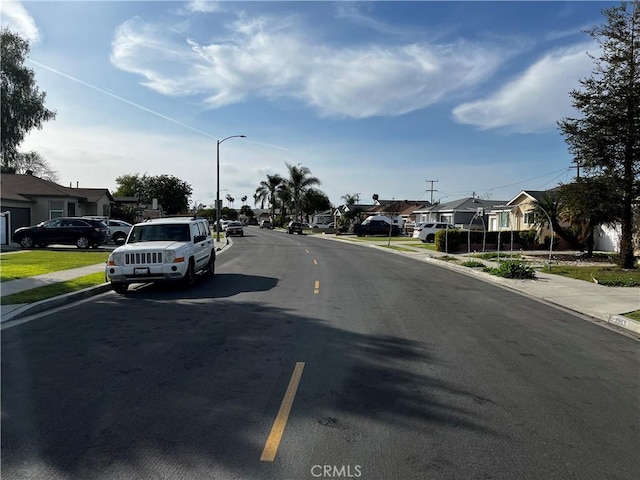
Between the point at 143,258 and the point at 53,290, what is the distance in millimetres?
2175

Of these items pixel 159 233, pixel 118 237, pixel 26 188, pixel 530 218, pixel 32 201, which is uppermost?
pixel 26 188

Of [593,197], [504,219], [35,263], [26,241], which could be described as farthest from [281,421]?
[504,219]

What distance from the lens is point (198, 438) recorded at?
A: 4.30 meters

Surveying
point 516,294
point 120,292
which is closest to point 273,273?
point 120,292

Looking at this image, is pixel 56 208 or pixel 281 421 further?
pixel 56 208

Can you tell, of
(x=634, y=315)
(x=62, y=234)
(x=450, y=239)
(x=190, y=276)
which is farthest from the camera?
(x=450, y=239)

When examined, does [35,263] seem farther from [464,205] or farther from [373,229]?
[464,205]

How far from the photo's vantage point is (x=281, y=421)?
4.64m

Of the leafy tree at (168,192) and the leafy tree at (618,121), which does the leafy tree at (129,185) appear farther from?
the leafy tree at (618,121)

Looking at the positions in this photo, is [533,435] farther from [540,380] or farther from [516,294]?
[516,294]

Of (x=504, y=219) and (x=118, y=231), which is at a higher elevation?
(x=504, y=219)

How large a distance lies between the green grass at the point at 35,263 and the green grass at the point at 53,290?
185 centimetres

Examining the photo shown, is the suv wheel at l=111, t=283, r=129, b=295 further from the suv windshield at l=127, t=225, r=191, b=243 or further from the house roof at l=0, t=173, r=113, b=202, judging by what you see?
the house roof at l=0, t=173, r=113, b=202

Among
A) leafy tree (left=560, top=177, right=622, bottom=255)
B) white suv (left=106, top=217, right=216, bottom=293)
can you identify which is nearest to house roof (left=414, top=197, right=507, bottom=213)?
leafy tree (left=560, top=177, right=622, bottom=255)
